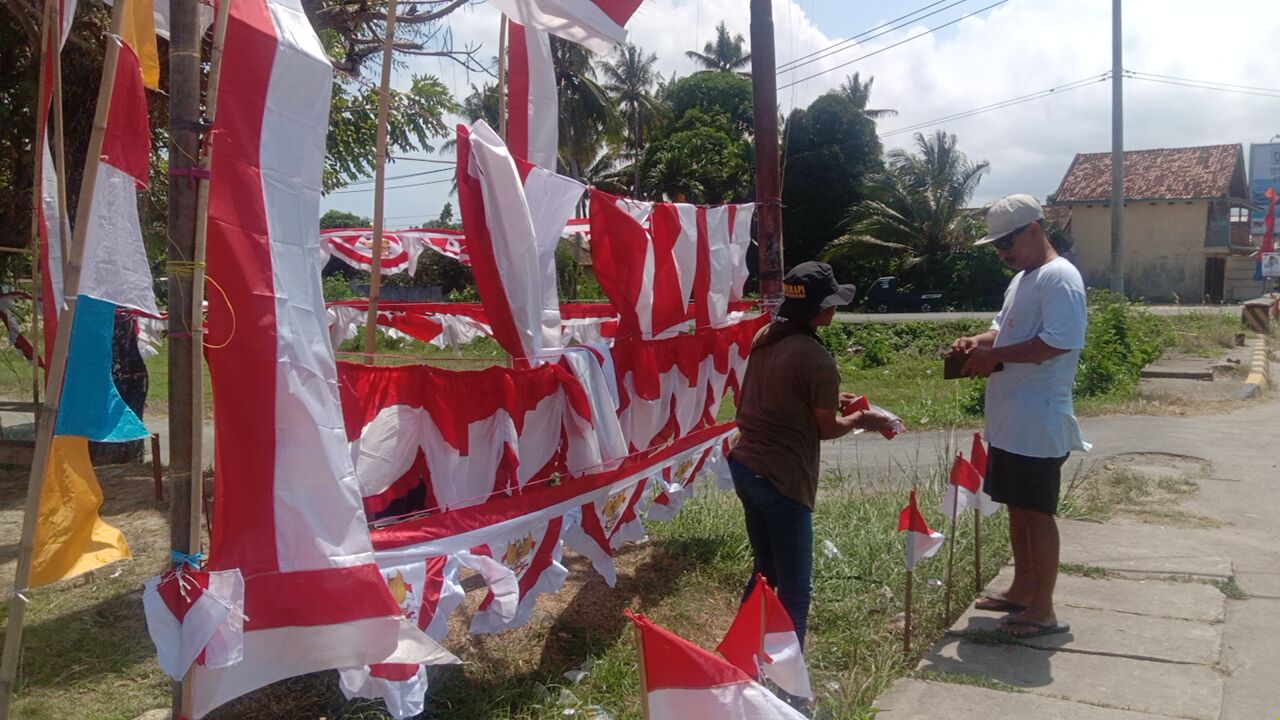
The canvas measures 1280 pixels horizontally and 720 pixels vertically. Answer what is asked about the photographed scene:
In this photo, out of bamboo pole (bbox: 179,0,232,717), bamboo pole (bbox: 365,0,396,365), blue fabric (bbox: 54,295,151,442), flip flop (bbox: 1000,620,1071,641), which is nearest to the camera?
bamboo pole (bbox: 179,0,232,717)

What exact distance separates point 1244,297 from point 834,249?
17.7m

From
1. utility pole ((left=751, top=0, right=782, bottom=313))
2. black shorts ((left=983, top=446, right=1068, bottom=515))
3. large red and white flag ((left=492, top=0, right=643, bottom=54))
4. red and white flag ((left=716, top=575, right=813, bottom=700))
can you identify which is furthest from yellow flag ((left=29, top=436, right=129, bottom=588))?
utility pole ((left=751, top=0, right=782, bottom=313))

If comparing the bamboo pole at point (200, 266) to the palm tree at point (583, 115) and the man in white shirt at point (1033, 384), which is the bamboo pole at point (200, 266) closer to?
the man in white shirt at point (1033, 384)

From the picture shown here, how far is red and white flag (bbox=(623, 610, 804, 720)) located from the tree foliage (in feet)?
116

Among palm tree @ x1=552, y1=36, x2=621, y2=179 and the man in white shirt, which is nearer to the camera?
the man in white shirt

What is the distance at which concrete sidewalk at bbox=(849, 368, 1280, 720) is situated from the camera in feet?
11.9

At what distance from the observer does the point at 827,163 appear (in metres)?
36.9

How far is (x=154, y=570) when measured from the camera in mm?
5418

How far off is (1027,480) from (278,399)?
2.98 metres

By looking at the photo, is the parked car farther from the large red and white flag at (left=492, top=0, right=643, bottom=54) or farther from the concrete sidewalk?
the large red and white flag at (left=492, top=0, right=643, bottom=54)

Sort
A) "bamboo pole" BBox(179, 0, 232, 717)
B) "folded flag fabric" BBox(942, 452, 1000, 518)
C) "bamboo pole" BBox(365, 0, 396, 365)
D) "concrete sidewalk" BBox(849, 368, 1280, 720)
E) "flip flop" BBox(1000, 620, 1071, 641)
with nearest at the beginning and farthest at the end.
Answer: "bamboo pole" BBox(179, 0, 232, 717), "concrete sidewalk" BBox(849, 368, 1280, 720), "bamboo pole" BBox(365, 0, 396, 365), "flip flop" BBox(1000, 620, 1071, 641), "folded flag fabric" BBox(942, 452, 1000, 518)

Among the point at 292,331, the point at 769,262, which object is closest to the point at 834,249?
the point at 769,262

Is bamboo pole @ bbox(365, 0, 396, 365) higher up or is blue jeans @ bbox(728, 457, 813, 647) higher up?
bamboo pole @ bbox(365, 0, 396, 365)

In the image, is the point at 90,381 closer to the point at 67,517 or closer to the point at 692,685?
the point at 67,517
